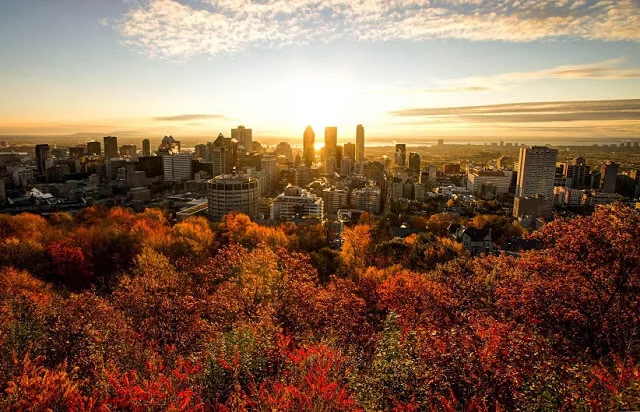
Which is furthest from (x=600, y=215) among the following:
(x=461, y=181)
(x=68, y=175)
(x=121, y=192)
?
(x=68, y=175)

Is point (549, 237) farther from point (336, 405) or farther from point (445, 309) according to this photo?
point (336, 405)

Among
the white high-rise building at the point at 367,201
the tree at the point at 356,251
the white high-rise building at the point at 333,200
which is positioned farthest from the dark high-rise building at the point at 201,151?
the tree at the point at 356,251

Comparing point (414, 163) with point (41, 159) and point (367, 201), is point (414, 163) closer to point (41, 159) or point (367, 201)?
point (367, 201)

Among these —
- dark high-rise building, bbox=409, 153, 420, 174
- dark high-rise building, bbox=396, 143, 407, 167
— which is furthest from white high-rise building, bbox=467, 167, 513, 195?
dark high-rise building, bbox=396, 143, 407, 167

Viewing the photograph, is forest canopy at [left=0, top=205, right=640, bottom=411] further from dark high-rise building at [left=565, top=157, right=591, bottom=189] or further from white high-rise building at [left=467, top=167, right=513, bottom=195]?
dark high-rise building at [left=565, top=157, right=591, bottom=189]

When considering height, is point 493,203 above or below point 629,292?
below

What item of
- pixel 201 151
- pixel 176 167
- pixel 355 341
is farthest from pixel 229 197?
pixel 201 151
